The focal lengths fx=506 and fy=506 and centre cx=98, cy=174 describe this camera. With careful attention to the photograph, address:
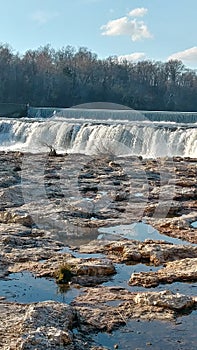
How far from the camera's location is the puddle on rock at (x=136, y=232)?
877 centimetres

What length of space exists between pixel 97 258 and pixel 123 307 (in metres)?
1.80

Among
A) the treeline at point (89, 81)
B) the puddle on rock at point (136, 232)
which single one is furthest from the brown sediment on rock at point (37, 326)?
the treeline at point (89, 81)

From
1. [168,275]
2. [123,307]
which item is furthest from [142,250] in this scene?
[123,307]

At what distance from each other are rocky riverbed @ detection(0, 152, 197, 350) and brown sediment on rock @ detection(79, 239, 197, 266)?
0.05ft

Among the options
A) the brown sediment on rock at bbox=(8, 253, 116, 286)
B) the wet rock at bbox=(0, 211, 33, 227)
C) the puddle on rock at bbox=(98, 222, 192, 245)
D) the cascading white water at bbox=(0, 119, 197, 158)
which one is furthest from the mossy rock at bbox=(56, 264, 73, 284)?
the cascading white water at bbox=(0, 119, 197, 158)

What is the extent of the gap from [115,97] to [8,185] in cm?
5099

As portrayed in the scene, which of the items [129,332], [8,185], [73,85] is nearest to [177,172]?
[8,185]

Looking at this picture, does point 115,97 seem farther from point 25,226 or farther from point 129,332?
point 129,332

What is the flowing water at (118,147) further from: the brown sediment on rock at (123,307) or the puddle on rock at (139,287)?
the brown sediment on rock at (123,307)

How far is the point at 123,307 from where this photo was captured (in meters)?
5.70

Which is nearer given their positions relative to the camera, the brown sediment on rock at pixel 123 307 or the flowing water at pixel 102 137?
the brown sediment on rock at pixel 123 307

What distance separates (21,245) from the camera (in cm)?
807

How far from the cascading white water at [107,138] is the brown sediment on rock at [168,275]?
1788cm

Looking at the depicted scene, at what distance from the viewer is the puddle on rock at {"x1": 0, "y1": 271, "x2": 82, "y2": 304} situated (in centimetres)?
600
